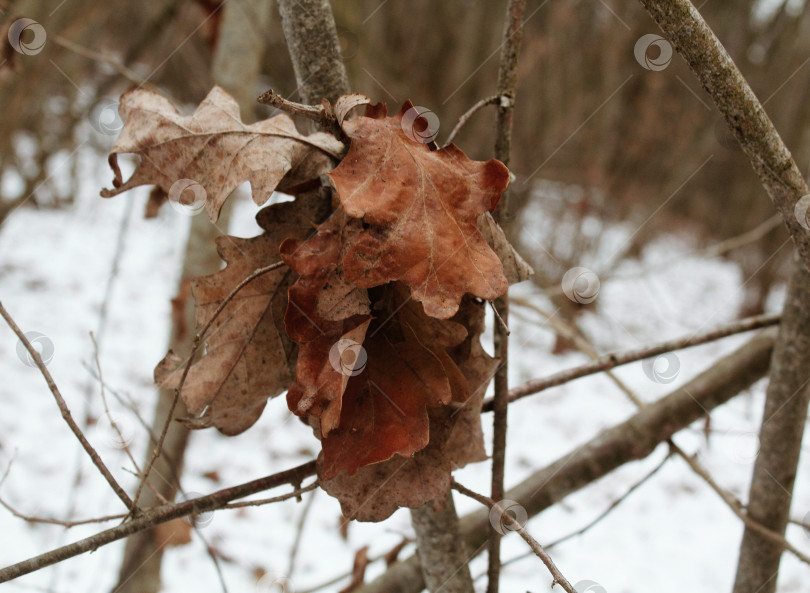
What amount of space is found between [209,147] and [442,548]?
47cm

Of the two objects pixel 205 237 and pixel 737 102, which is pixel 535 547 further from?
pixel 205 237

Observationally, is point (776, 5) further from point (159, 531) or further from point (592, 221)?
point (159, 531)

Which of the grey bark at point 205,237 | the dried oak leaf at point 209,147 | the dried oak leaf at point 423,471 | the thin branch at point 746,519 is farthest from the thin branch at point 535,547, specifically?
the grey bark at point 205,237

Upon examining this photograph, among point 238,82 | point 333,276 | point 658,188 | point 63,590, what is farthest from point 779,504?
point 658,188

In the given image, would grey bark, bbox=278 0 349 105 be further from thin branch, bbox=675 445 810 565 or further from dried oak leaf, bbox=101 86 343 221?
thin branch, bbox=675 445 810 565

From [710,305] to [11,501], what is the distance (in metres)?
7.03

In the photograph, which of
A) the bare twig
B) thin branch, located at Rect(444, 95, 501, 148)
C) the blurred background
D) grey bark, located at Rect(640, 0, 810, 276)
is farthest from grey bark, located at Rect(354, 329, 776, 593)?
the blurred background

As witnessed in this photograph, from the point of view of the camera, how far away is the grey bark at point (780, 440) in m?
0.86

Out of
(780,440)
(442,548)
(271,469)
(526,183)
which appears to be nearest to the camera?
(442,548)

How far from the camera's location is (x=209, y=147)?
505mm

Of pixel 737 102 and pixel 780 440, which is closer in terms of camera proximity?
pixel 737 102

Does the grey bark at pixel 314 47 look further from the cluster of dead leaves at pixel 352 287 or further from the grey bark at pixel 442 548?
the grey bark at pixel 442 548

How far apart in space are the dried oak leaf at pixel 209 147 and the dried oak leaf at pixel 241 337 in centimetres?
7

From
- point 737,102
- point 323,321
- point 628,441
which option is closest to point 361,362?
point 323,321
